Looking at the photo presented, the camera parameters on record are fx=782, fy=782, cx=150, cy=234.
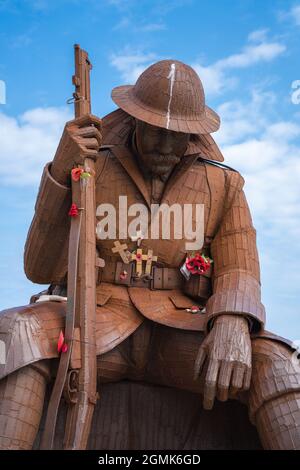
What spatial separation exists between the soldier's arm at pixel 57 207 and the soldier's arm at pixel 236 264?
978 mm

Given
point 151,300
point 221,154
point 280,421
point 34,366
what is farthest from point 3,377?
point 221,154

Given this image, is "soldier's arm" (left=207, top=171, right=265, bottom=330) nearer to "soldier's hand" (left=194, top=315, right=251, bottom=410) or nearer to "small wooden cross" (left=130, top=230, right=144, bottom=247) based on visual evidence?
"soldier's hand" (left=194, top=315, right=251, bottom=410)

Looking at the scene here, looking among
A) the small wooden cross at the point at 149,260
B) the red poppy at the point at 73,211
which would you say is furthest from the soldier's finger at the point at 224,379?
the red poppy at the point at 73,211

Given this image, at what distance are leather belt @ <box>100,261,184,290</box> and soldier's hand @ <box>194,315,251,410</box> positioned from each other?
2.18 ft

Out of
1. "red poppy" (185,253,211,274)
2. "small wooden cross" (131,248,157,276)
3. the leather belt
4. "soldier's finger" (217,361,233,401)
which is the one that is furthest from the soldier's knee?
"small wooden cross" (131,248,157,276)

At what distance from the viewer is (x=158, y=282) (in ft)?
16.4

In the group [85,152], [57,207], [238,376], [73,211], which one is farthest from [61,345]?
[85,152]

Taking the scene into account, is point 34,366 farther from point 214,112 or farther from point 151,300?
point 214,112

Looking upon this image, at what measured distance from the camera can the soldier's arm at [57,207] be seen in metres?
4.53

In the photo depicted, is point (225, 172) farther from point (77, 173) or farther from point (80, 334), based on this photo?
point (80, 334)

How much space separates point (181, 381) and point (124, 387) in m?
0.50

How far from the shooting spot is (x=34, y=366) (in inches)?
166

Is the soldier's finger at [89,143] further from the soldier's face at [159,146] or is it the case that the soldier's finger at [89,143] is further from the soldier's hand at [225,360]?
the soldier's hand at [225,360]

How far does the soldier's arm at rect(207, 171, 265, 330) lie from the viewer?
14.9 ft
